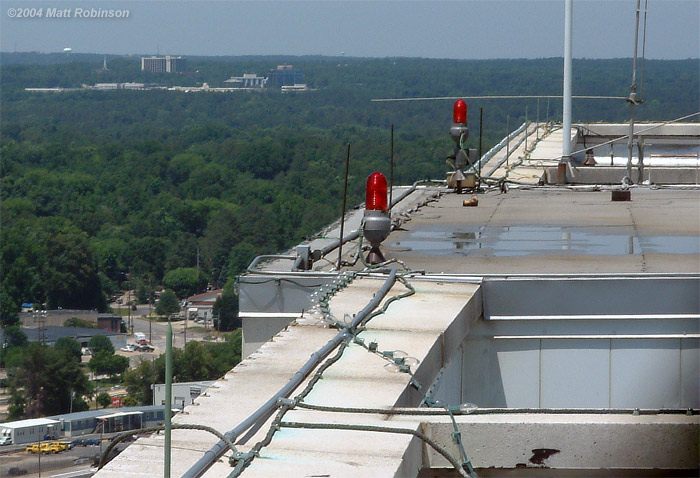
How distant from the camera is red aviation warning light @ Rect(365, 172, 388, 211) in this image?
9.47 meters

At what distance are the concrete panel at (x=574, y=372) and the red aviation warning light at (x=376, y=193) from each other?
191cm

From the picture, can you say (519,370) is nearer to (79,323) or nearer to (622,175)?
(622,175)

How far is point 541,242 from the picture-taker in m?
11.1

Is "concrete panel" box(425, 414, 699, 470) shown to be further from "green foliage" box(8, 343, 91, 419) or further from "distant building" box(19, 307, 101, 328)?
"distant building" box(19, 307, 101, 328)

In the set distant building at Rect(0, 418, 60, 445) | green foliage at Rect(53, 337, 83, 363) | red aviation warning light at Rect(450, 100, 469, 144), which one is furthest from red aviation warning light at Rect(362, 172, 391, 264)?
green foliage at Rect(53, 337, 83, 363)

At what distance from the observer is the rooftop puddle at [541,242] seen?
10461 mm

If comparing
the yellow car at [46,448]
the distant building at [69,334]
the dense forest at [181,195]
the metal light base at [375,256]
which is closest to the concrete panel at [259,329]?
the metal light base at [375,256]

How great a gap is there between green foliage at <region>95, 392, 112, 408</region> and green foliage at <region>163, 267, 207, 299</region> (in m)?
33.7

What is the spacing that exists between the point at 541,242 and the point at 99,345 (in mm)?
86158

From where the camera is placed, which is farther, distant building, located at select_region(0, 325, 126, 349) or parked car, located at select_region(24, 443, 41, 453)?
distant building, located at select_region(0, 325, 126, 349)

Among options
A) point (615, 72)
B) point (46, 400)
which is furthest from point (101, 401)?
point (615, 72)

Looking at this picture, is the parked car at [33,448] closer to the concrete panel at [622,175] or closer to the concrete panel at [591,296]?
the concrete panel at [622,175]

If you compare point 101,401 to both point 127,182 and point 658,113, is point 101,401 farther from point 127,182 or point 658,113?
point 127,182

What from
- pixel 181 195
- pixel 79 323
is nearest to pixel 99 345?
pixel 79 323
